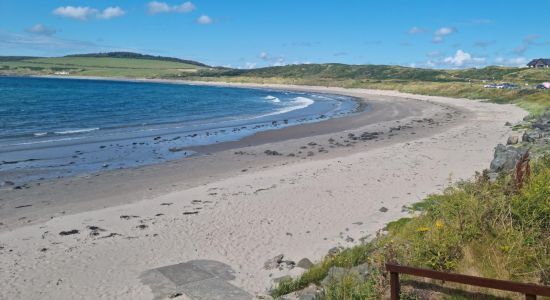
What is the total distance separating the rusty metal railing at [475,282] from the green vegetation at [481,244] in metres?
0.50

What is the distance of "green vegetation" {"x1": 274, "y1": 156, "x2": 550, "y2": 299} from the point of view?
5.89 m

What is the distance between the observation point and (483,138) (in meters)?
25.7

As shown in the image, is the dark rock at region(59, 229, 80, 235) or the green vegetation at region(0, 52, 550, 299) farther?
the dark rock at region(59, 229, 80, 235)

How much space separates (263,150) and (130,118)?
2128cm

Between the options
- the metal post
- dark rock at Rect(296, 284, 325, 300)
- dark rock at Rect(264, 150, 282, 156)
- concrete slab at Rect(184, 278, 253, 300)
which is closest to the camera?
the metal post

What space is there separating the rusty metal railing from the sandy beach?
3393mm

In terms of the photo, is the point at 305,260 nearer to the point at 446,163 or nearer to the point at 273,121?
the point at 446,163

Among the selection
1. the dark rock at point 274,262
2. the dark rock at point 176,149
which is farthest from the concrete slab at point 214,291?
the dark rock at point 176,149

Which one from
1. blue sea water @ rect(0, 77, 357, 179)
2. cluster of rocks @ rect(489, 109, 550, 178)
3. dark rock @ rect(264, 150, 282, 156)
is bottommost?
blue sea water @ rect(0, 77, 357, 179)

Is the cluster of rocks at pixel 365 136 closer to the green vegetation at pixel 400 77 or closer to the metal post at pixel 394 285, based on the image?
the green vegetation at pixel 400 77

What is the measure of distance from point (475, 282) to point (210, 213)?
882cm

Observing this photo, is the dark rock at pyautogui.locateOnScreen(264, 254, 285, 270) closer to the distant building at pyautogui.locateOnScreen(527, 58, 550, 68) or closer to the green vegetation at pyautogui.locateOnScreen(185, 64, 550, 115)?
the green vegetation at pyautogui.locateOnScreen(185, 64, 550, 115)

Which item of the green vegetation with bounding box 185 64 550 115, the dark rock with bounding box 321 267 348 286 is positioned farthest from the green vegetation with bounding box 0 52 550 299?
the green vegetation with bounding box 185 64 550 115

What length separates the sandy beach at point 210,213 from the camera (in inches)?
352
